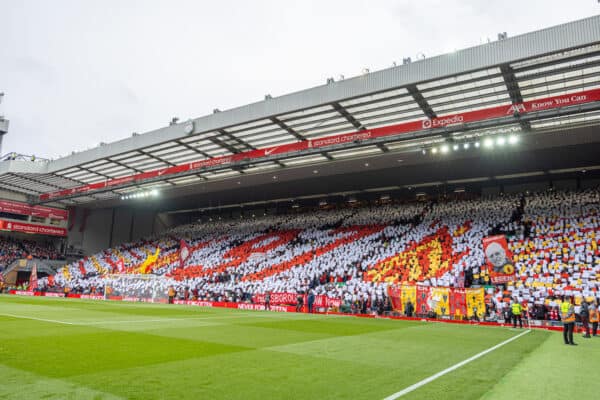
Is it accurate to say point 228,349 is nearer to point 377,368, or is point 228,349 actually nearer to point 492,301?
point 377,368

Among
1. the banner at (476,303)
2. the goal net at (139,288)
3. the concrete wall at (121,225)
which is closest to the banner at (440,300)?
the banner at (476,303)

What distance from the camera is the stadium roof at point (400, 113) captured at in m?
18.0

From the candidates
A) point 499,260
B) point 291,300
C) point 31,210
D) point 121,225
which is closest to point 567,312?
point 499,260

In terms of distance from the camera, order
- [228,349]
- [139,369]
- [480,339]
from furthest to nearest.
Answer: [480,339] < [228,349] < [139,369]

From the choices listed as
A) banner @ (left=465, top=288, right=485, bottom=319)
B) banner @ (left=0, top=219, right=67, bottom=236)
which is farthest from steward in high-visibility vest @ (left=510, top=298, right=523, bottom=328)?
banner @ (left=0, top=219, right=67, bottom=236)

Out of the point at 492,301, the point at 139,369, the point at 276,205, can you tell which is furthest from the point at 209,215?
the point at 139,369

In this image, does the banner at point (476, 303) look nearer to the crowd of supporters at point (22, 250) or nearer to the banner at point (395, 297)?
the banner at point (395, 297)

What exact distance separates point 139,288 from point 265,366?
27243 mm

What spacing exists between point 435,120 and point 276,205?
27079 millimetres

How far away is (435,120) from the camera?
71.3ft

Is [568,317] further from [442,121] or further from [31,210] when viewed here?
[31,210]

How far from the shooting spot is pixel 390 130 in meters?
23.2

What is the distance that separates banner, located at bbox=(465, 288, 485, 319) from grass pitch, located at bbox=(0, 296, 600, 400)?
8.02 metres

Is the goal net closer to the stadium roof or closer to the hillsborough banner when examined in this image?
the stadium roof
